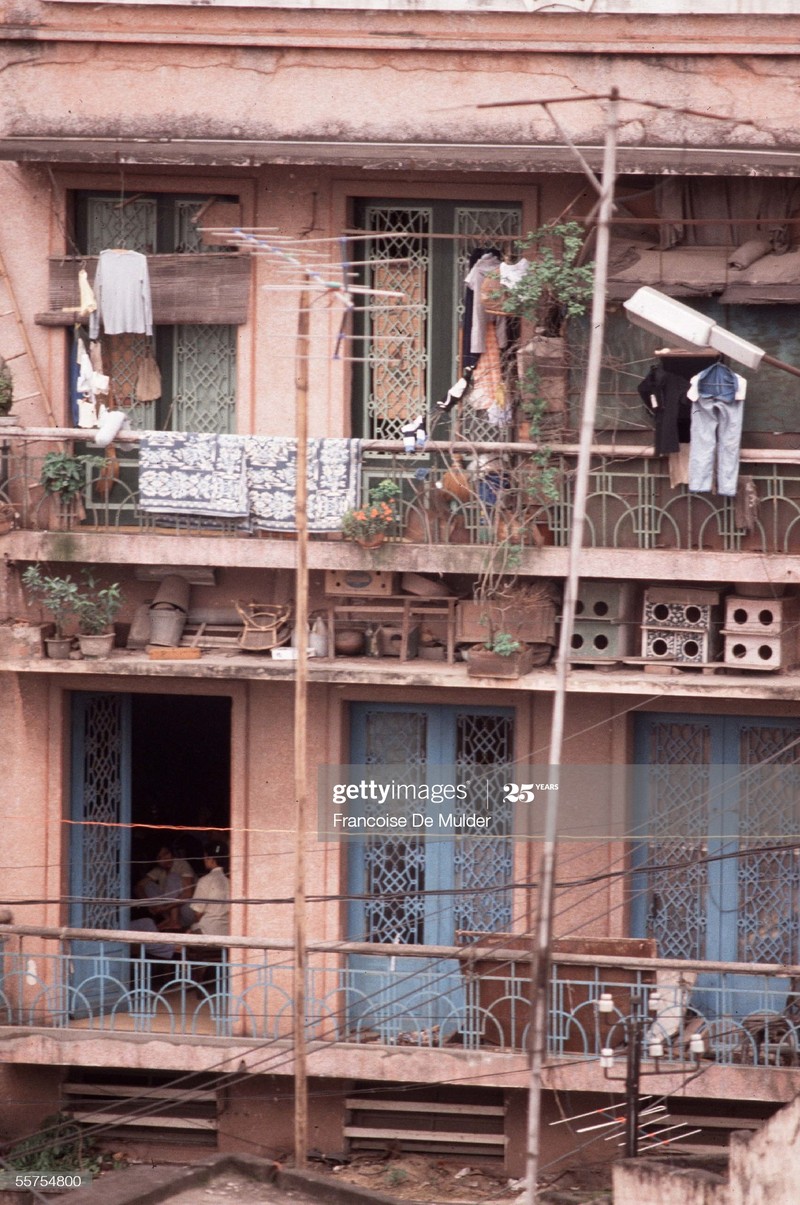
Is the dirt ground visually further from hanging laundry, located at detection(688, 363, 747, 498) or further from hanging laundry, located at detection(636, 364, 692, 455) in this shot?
hanging laundry, located at detection(636, 364, 692, 455)

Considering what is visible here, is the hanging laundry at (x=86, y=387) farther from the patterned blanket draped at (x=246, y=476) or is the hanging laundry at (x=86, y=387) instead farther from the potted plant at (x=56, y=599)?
the potted plant at (x=56, y=599)

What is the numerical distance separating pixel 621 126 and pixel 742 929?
6.47 m

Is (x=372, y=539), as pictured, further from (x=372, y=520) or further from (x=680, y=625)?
(x=680, y=625)

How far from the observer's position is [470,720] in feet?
51.5

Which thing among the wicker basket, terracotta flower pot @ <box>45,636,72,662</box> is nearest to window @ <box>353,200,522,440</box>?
the wicker basket

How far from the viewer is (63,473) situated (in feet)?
49.0

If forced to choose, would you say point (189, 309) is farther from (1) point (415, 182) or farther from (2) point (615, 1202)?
(2) point (615, 1202)

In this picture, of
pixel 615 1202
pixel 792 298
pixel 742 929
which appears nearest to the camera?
pixel 615 1202

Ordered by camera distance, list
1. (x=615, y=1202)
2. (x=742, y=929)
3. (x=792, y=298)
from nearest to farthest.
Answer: (x=615, y=1202) < (x=792, y=298) < (x=742, y=929)

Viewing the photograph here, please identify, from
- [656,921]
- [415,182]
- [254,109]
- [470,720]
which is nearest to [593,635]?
[470,720]

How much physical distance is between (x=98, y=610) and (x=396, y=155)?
14.0 feet

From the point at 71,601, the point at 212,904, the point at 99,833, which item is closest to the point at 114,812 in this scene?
the point at 99,833

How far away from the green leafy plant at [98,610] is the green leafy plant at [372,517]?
2022mm

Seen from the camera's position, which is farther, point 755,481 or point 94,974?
point 94,974
